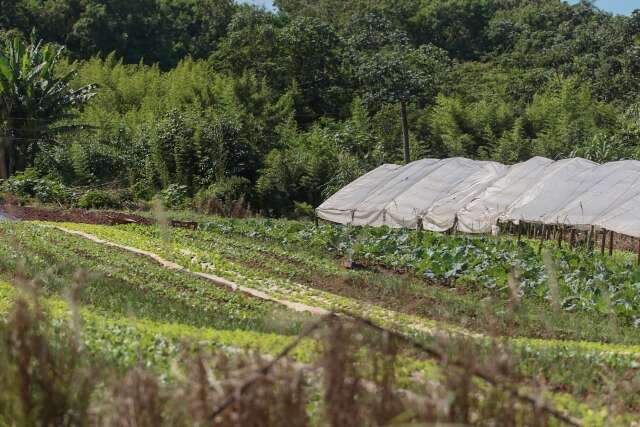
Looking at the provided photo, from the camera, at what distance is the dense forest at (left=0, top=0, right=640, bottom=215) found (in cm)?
3300

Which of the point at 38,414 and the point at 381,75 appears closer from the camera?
the point at 38,414

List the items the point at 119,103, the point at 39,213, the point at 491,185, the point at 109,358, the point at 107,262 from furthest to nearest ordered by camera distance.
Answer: the point at 119,103 → the point at 39,213 → the point at 491,185 → the point at 107,262 → the point at 109,358

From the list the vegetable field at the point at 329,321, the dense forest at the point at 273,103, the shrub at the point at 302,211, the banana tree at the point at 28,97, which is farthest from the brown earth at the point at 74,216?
the shrub at the point at 302,211

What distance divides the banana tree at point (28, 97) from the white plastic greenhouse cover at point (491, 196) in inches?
465

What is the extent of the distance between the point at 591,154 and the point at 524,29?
84.7 ft

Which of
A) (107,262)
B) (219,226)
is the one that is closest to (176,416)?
(107,262)

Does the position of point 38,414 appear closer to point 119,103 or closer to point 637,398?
point 637,398

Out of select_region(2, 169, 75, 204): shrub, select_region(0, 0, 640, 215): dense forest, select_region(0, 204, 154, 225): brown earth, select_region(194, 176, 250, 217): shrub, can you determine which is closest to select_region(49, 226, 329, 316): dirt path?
select_region(0, 204, 154, 225): brown earth

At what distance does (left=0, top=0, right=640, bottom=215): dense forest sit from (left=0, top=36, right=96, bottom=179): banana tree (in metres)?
0.07

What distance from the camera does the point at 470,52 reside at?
2270 inches

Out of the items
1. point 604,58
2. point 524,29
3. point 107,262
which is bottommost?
point 107,262

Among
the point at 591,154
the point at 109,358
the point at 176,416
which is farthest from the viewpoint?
the point at 591,154

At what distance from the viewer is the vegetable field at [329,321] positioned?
394 centimetres

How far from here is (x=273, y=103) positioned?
43625 millimetres
